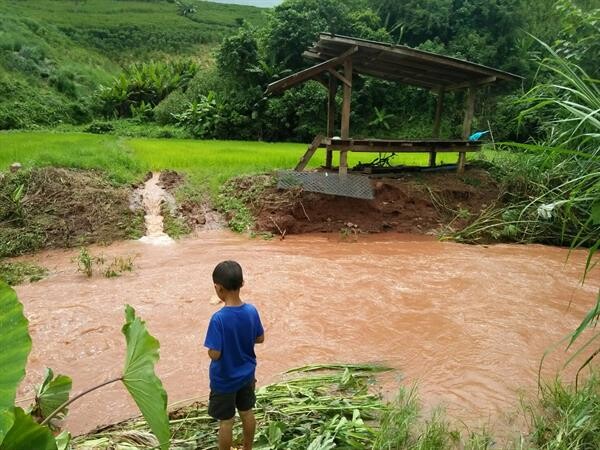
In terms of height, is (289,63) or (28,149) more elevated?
(289,63)

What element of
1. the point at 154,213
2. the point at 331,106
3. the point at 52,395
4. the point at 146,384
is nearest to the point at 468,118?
the point at 331,106

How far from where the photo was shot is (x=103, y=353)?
428cm

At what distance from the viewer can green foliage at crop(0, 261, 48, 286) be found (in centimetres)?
591

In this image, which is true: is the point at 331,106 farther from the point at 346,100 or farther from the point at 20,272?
the point at 20,272

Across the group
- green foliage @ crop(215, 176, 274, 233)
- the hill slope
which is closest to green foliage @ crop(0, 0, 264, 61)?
the hill slope

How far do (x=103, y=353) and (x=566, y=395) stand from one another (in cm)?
362

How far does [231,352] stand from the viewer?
2.51 meters

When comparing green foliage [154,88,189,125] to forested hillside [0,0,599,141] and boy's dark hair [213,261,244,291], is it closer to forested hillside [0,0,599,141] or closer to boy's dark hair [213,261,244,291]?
forested hillside [0,0,599,141]

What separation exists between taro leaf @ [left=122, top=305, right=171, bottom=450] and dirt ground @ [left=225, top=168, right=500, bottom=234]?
656 centimetres

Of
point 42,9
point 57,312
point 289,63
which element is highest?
point 42,9

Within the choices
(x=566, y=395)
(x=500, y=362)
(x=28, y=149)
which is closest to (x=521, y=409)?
(x=566, y=395)

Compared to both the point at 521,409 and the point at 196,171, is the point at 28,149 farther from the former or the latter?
the point at 521,409

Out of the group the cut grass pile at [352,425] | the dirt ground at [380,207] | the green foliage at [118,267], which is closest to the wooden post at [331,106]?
the dirt ground at [380,207]

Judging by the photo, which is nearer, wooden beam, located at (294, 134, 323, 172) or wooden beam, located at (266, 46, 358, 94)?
wooden beam, located at (266, 46, 358, 94)
